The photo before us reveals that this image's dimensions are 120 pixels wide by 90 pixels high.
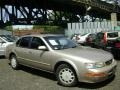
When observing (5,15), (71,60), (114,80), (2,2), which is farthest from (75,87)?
(5,15)

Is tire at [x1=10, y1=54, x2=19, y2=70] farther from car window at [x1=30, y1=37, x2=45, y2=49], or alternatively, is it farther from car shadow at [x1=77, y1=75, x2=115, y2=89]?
car shadow at [x1=77, y1=75, x2=115, y2=89]

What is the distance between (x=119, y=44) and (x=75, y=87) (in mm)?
5436

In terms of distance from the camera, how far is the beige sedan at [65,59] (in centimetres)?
741

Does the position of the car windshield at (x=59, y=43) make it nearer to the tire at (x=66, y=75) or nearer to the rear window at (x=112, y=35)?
the tire at (x=66, y=75)

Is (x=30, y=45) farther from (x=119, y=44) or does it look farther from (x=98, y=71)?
(x=119, y=44)

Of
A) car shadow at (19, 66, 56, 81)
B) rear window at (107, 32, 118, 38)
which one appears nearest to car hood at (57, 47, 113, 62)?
car shadow at (19, 66, 56, 81)

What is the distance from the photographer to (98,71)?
24.1ft

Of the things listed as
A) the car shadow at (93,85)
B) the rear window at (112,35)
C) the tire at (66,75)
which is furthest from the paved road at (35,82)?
the rear window at (112,35)

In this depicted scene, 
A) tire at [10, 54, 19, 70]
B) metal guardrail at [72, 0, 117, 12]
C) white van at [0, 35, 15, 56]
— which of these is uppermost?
metal guardrail at [72, 0, 117, 12]

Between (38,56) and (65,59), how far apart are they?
1.37 meters

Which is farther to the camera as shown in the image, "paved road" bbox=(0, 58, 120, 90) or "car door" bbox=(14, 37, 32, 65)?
A: "car door" bbox=(14, 37, 32, 65)

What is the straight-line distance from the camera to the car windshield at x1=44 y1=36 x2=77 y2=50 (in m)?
8.73

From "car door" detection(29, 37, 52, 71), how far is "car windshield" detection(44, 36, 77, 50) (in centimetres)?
27

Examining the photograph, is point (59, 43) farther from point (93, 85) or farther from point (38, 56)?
point (93, 85)
